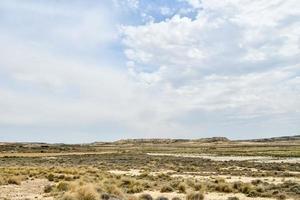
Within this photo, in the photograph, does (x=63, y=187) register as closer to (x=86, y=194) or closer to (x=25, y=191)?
(x=25, y=191)

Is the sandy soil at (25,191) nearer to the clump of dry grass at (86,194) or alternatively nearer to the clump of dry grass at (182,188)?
the clump of dry grass at (86,194)

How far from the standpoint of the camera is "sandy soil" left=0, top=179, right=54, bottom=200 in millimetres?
24991

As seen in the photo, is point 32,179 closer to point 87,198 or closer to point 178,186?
point 178,186

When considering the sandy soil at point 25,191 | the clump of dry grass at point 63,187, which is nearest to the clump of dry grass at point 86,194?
the sandy soil at point 25,191

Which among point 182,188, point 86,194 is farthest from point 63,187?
point 182,188

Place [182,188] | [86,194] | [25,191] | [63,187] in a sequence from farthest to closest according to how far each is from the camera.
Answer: [25,191] → [182,188] → [63,187] → [86,194]

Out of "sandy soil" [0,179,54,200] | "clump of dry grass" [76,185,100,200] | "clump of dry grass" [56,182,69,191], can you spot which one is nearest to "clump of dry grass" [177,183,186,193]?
"clump of dry grass" [56,182,69,191]

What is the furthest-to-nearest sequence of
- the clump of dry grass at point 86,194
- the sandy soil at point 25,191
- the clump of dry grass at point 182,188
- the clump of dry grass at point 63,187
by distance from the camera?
the clump of dry grass at point 182,188 < the clump of dry grass at point 63,187 < the sandy soil at point 25,191 < the clump of dry grass at point 86,194

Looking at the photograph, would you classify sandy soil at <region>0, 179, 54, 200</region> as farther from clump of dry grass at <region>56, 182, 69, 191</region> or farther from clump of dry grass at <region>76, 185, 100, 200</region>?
clump of dry grass at <region>76, 185, 100, 200</region>

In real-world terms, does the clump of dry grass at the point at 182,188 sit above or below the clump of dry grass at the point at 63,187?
below

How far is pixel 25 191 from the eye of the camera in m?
28.1

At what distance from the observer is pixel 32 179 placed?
3600cm

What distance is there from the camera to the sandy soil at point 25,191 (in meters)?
25.0

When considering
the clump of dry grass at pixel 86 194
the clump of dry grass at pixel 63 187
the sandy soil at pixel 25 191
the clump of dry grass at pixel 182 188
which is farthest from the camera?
the clump of dry grass at pixel 182 188
